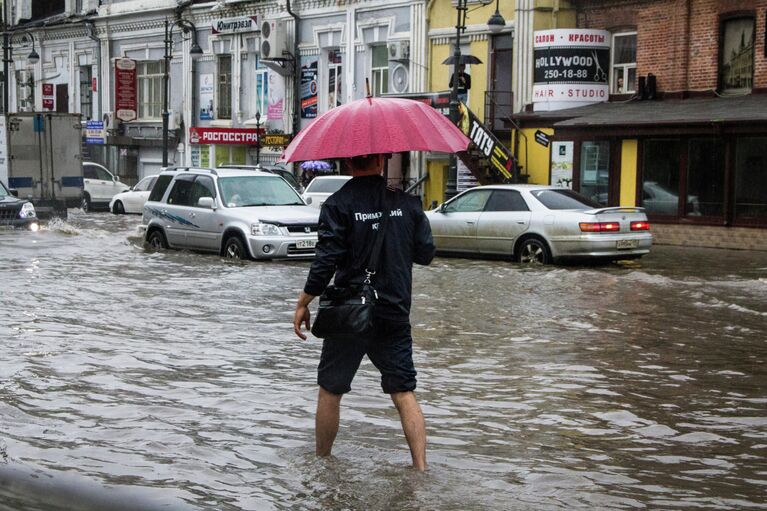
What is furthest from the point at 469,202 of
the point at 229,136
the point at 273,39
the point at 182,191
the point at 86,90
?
the point at 86,90

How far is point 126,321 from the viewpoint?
13.1 metres

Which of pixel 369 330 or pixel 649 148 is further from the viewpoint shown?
pixel 649 148

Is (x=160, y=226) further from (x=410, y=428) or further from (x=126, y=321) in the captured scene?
(x=410, y=428)

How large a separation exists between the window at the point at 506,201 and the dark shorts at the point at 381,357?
550 inches

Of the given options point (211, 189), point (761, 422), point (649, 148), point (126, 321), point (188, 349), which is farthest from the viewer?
point (649, 148)

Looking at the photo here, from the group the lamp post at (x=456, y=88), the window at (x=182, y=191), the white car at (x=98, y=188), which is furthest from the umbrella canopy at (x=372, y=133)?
the white car at (x=98, y=188)

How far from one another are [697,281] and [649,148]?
1091 centimetres

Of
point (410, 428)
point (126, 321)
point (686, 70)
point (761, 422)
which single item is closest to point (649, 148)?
point (686, 70)

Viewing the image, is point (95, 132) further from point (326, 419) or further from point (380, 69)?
point (326, 419)

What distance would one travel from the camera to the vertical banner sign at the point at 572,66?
30891 millimetres

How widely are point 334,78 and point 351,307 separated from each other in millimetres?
35344

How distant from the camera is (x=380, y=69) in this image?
39.2 metres

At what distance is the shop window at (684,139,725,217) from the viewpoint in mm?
27125

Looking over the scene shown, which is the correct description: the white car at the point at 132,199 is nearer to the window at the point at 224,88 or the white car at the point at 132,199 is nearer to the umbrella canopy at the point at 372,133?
the window at the point at 224,88
